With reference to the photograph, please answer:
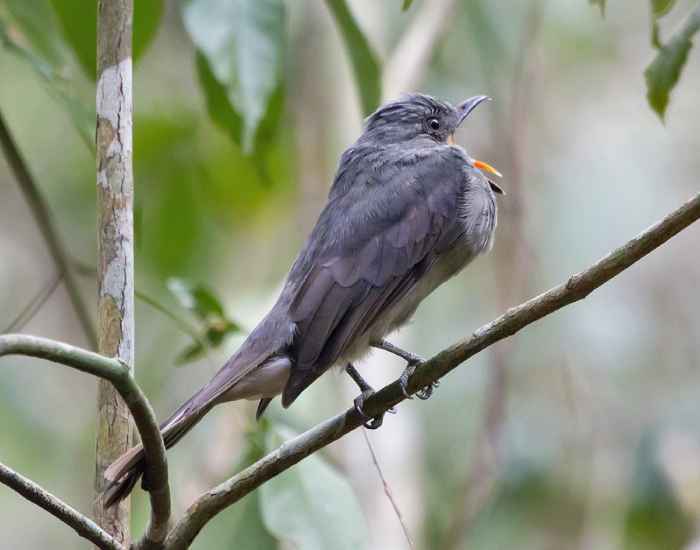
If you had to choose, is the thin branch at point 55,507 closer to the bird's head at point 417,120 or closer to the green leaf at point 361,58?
the green leaf at point 361,58

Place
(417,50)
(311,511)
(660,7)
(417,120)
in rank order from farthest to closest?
(417,50) < (417,120) < (311,511) < (660,7)

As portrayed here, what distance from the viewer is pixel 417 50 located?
6.45 metres

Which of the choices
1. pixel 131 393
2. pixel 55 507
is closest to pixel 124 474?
pixel 55 507

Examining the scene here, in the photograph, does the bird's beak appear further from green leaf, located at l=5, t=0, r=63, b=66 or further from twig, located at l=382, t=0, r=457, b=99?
green leaf, located at l=5, t=0, r=63, b=66

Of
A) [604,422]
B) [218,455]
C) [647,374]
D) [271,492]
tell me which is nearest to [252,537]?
[271,492]

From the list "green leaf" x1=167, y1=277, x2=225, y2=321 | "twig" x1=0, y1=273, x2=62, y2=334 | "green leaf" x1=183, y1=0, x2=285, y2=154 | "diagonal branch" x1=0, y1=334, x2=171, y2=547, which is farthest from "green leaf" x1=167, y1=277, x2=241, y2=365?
"diagonal branch" x1=0, y1=334, x2=171, y2=547

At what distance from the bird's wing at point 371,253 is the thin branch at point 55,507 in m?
1.18

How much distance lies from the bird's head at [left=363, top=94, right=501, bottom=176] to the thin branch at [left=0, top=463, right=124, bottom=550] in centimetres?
265

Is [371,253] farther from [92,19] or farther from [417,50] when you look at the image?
[417,50]

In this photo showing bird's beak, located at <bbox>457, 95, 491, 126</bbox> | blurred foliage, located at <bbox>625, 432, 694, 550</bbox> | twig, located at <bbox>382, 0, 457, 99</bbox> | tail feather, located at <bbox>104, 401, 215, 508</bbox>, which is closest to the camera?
tail feather, located at <bbox>104, 401, 215, 508</bbox>

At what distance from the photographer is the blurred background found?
4363 millimetres

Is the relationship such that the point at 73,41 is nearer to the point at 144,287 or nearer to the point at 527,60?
the point at 144,287

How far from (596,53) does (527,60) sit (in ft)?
7.20

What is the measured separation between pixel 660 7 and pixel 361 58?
1.19 metres
